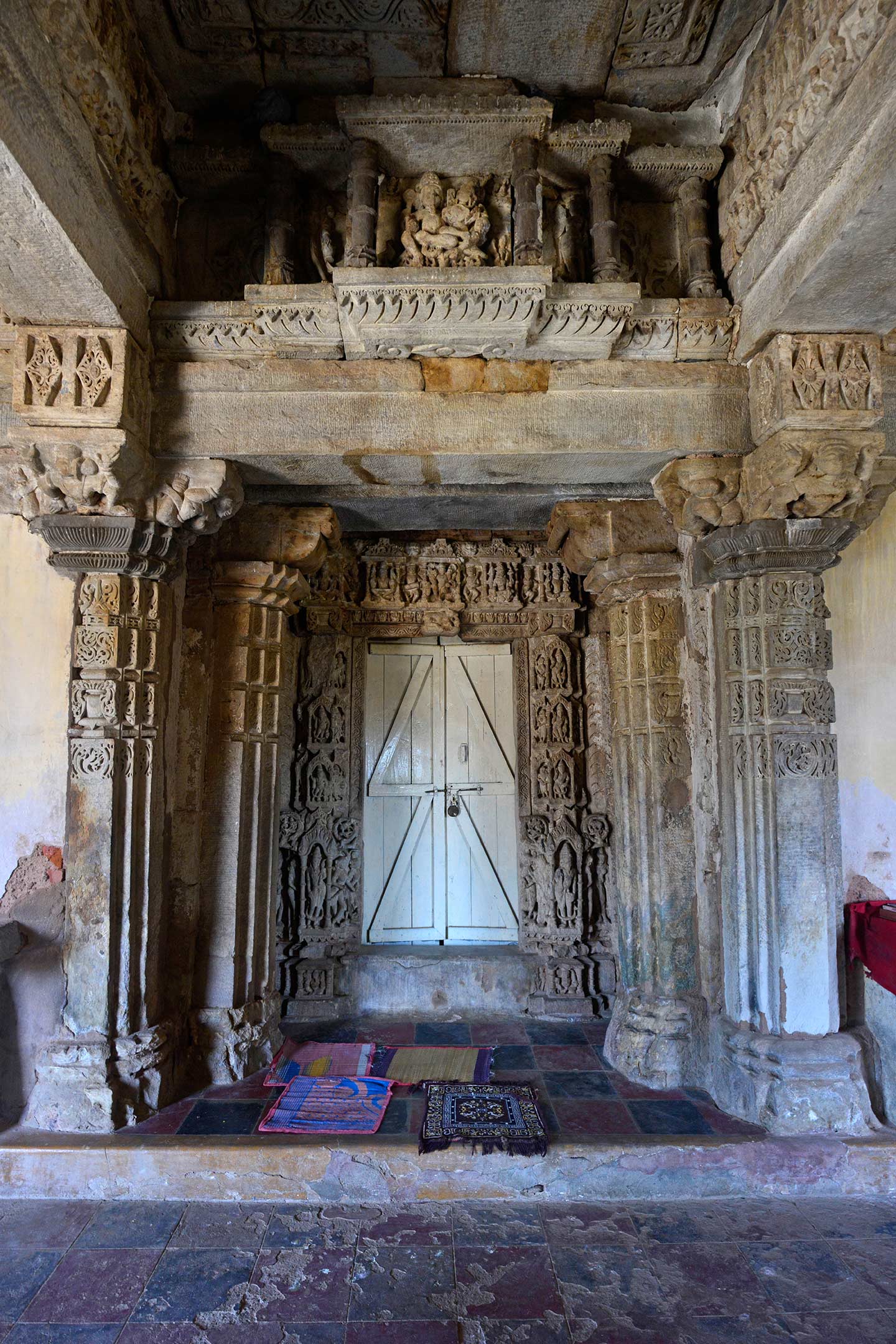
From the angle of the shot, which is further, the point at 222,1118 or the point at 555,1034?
the point at 555,1034

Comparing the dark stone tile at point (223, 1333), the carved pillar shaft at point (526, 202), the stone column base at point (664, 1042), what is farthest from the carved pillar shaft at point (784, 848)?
the dark stone tile at point (223, 1333)

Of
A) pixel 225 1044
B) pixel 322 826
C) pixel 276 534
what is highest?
pixel 276 534

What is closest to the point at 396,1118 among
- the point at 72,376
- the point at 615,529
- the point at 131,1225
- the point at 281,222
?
the point at 131,1225

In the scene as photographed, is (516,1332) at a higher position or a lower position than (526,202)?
lower

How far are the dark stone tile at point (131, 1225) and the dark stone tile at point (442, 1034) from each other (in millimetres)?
1739

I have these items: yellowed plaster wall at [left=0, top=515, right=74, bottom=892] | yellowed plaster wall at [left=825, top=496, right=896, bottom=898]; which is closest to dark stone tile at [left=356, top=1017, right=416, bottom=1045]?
yellowed plaster wall at [left=0, top=515, right=74, bottom=892]

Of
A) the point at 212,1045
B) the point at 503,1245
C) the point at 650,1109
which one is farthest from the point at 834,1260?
the point at 212,1045

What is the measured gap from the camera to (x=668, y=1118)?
3453 millimetres

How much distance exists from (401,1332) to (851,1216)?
5.76 ft

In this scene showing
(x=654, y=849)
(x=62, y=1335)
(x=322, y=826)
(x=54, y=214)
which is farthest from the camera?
(x=322, y=826)

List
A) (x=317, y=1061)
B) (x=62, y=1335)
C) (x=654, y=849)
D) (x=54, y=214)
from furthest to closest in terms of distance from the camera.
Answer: (x=317, y=1061), (x=654, y=849), (x=54, y=214), (x=62, y=1335)

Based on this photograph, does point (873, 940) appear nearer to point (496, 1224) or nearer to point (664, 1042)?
point (664, 1042)

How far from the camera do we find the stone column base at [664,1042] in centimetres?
380

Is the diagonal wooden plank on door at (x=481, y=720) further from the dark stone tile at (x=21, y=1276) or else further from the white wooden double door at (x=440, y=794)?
the dark stone tile at (x=21, y=1276)
